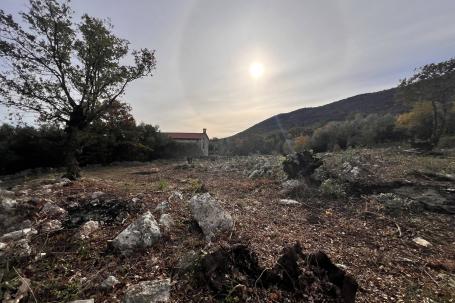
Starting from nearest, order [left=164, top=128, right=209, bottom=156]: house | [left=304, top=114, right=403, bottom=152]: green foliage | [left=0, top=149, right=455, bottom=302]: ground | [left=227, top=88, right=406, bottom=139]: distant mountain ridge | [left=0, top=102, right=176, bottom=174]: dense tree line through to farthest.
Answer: [left=0, top=149, right=455, bottom=302]: ground < [left=0, top=102, right=176, bottom=174]: dense tree line < [left=304, top=114, right=403, bottom=152]: green foliage < [left=164, top=128, right=209, bottom=156]: house < [left=227, top=88, right=406, bottom=139]: distant mountain ridge

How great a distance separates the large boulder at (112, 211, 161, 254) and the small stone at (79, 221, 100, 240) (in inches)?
25.5

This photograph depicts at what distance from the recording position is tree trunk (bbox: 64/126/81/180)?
952 centimetres

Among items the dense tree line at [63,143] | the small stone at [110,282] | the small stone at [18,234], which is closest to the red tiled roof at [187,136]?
the dense tree line at [63,143]

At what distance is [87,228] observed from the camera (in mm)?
4297

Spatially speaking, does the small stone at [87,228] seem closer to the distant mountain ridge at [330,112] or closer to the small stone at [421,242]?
the small stone at [421,242]

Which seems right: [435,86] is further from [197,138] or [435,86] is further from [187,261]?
[197,138]

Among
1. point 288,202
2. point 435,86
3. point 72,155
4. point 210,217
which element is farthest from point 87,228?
point 435,86

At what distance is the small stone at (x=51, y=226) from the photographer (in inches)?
167

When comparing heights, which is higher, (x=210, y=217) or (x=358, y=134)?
(x=358, y=134)

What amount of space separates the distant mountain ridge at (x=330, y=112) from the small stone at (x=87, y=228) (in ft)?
206

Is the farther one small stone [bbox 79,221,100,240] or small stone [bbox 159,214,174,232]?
small stone [bbox 159,214,174,232]

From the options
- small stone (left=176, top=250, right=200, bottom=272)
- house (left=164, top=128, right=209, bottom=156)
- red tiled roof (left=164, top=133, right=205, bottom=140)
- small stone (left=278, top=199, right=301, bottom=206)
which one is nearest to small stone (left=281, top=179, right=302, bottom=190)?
small stone (left=278, top=199, right=301, bottom=206)

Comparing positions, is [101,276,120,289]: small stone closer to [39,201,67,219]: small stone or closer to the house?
[39,201,67,219]: small stone

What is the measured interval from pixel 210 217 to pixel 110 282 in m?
1.85
